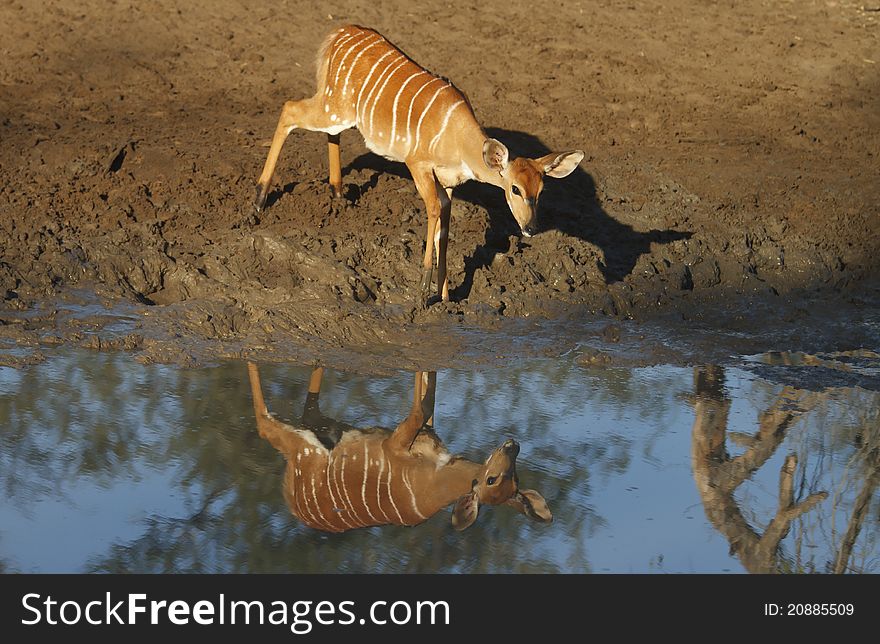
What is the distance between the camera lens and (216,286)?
7.02m

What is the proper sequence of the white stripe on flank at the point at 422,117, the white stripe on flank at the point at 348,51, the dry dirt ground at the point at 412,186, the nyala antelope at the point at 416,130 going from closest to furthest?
the nyala antelope at the point at 416,130, the dry dirt ground at the point at 412,186, the white stripe on flank at the point at 422,117, the white stripe on flank at the point at 348,51

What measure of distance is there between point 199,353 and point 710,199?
383 cm

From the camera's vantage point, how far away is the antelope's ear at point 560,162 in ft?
22.2

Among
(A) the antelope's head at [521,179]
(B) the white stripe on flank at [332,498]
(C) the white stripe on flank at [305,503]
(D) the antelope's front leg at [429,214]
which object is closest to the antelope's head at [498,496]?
(B) the white stripe on flank at [332,498]

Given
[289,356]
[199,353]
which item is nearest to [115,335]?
[199,353]

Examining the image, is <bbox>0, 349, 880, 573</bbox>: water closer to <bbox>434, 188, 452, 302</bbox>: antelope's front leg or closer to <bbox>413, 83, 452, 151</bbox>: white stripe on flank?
<bbox>434, 188, 452, 302</bbox>: antelope's front leg

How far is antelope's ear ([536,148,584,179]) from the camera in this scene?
6777 mm

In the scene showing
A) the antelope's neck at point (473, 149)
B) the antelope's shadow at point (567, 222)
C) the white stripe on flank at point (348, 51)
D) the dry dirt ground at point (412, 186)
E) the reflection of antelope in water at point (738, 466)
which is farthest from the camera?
the white stripe on flank at point (348, 51)

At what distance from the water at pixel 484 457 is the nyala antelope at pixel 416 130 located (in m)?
0.95

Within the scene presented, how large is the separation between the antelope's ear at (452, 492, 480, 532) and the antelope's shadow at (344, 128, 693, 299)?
7.78 ft

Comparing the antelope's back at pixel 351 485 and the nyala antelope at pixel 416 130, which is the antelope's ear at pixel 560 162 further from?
the antelope's back at pixel 351 485

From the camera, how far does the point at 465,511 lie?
497cm

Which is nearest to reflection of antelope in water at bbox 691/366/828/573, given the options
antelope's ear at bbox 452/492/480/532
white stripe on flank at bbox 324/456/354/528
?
antelope's ear at bbox 452/492/480/532

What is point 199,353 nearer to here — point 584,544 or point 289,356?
point 289,356
